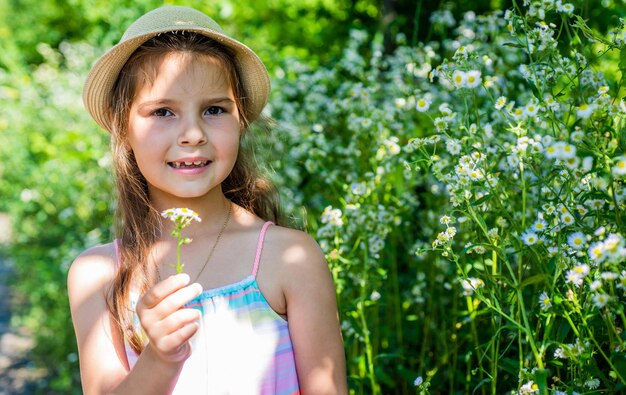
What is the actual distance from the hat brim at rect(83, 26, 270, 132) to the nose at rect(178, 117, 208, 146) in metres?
0.24

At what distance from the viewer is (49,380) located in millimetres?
3869

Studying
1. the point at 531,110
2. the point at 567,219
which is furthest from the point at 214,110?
the point at 567,219

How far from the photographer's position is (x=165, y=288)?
135cm

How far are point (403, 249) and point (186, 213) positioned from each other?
1750 mm

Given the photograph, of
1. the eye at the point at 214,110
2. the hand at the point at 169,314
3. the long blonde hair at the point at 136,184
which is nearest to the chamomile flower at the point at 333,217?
the long blonde hair at the point at 136,184

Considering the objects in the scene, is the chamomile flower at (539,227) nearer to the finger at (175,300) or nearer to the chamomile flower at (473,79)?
the chamomile flower at (473,79)

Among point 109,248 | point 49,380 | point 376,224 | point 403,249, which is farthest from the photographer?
point 49,380

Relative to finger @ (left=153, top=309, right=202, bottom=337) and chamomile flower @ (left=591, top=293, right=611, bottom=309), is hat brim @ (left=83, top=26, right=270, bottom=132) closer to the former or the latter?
finger @ (left=153, top=309, right=202, bottom=337)

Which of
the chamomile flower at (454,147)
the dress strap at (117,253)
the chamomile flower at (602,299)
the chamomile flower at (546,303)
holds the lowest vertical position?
the dress strap at (117,253)

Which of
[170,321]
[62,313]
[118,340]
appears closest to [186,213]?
[170,321]

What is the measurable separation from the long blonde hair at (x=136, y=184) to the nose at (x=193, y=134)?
0.16 meters

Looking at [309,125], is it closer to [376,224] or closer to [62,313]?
[376,224]

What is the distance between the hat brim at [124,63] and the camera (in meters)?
1.84

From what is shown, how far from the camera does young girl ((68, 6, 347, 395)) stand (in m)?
1.72
